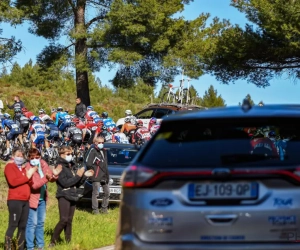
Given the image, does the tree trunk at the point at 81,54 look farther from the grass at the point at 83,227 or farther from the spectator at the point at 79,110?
the grass at the point at 83,227

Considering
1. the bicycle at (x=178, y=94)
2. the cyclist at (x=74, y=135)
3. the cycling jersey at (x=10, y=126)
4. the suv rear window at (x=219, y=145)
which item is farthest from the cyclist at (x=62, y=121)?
the suv rear window at (x=219, y=145)

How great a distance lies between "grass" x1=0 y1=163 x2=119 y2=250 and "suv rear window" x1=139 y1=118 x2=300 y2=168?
274 inches

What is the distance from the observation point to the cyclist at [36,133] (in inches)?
982

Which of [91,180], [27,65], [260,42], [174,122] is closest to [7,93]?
[27,65]

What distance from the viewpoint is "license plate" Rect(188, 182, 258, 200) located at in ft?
19.2

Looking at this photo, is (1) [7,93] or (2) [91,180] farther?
(1) [7,93]

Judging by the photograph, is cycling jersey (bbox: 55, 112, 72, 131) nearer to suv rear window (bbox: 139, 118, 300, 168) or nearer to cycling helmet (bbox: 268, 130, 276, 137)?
cycling helmet (bbox: 268, 130, 276, 137)

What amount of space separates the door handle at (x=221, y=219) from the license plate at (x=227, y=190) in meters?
0.13

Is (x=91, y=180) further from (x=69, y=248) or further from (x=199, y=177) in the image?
(x=199, y=177)

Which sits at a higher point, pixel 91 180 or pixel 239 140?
pixel 239 140

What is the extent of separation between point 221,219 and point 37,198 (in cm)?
684

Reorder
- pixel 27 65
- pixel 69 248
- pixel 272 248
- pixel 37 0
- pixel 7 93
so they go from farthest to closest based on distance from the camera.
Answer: pixel 27 65
pixel 7 93
pixel 37 0
pixel 69 248
pixel 272 248

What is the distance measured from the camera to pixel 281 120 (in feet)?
20.5

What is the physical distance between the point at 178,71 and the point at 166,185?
104 feet
